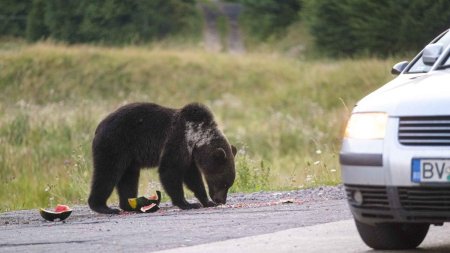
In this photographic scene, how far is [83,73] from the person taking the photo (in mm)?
49750

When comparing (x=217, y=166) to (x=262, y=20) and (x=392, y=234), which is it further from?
(x=262, y=20)

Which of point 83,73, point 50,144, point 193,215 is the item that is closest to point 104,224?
point 193,215

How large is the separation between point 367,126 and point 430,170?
0.68 meters

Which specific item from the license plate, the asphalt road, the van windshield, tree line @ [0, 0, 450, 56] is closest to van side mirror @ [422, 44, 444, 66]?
the van windshield

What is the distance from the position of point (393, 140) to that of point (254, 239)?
164 centimetres

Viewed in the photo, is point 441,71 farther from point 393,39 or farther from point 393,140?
point 393,39

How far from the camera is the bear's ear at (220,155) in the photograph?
13672 mm

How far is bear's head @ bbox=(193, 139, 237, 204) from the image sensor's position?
13750 millimetres

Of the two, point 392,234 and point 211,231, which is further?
point 211,231

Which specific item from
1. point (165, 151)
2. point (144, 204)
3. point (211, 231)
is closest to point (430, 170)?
point (211, 231)

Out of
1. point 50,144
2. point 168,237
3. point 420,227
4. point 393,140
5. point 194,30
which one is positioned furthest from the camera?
point 194,30

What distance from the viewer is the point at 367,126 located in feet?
28.8

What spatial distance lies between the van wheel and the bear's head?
4.56m

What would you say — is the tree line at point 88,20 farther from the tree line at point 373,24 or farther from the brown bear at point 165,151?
the brown bear at point 165,151
